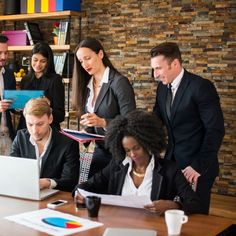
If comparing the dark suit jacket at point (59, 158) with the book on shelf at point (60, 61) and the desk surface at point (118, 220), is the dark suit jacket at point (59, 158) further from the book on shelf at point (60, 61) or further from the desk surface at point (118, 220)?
the book on shelf at point (60, 61)

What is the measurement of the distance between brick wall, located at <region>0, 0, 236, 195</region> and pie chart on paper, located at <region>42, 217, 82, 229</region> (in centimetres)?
278

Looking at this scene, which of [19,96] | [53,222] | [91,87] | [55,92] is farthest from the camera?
[55,92]

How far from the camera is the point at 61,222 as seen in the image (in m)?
1.91

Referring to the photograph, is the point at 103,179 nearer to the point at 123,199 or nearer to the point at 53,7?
the point at 123,199

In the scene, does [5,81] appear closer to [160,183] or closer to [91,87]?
[91,87]

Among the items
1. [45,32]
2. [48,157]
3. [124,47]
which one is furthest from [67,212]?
[45,32]

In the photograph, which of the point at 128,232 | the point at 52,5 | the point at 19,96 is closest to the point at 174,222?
the point at 128,232

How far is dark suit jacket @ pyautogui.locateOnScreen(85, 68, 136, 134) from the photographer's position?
2.81 m

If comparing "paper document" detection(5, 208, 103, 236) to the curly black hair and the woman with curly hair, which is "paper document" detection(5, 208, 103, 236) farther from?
the curly black hair

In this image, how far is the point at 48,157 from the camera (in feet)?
8.72

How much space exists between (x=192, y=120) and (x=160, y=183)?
1.99ft

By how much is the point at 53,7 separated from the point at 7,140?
1894 mm

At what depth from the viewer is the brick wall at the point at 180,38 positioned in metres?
4.37

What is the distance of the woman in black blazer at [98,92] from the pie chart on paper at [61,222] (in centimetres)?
79
